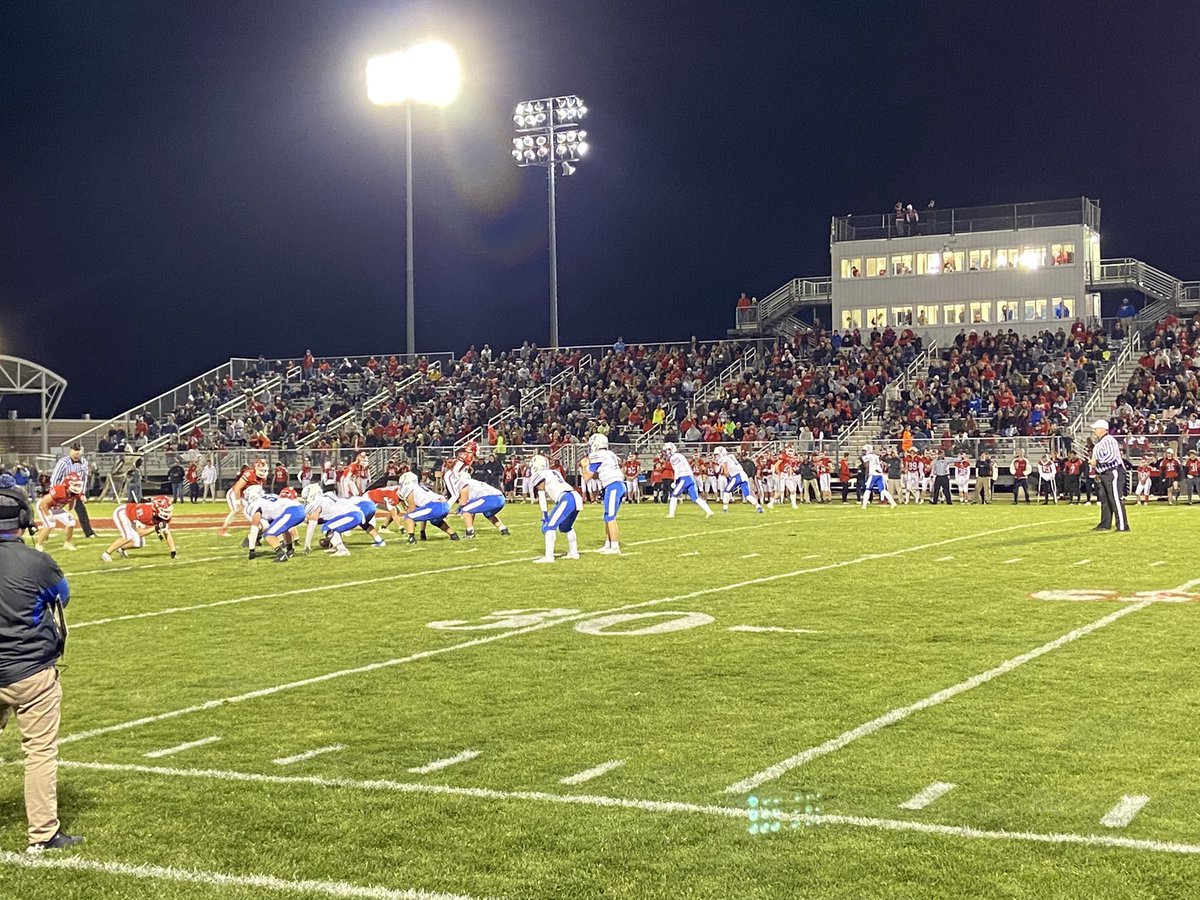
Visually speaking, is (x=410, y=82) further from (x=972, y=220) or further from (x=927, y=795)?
(x=927, y=795)

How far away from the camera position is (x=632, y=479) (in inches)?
1289

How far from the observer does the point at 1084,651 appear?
867 centimetres

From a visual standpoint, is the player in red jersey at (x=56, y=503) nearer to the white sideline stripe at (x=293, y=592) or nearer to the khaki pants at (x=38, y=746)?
the white sideline stripe at (x=293, y=592)

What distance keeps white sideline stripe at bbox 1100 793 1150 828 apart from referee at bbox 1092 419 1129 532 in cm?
1372

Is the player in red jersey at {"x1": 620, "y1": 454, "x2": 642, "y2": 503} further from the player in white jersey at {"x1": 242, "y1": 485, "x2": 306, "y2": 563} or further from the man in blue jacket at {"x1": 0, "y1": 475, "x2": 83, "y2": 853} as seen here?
the man in blue jacket at {"x1": 0, "y1": 475, "x2": 83, "y2": 853}

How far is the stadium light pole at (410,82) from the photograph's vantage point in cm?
4378

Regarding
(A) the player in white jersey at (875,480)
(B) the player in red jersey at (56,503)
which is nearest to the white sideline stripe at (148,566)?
(B) the player in red jersey at (56,503)

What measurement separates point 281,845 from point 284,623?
605 cm

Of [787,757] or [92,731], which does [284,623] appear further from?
[787,757]

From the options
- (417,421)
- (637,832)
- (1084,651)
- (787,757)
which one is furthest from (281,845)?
(417,421)

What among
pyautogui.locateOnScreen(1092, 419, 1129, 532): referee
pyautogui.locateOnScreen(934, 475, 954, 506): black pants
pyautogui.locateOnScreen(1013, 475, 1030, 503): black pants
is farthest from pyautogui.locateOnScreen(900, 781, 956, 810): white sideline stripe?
pyautogui.locateOnScreen(934, 475, 954, 506): black pants

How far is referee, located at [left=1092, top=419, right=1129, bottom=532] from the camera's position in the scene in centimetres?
1828

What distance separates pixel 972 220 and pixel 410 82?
729 inches

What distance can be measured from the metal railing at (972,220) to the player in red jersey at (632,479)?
48.5 feet
